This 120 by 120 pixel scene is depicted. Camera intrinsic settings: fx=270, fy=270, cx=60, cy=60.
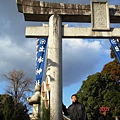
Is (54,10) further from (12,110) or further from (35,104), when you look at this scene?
(12,110)

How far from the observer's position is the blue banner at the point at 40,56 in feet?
39.7

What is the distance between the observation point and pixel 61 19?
1075 centimetres

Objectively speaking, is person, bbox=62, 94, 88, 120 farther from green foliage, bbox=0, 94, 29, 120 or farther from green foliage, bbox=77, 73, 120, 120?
green foliage, bbox=0, 94, 29, 120

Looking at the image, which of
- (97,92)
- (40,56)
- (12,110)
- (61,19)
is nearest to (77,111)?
(61,19)

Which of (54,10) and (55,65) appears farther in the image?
(54,10)

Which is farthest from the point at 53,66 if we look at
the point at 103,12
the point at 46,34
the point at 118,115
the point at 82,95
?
the point at 82,95

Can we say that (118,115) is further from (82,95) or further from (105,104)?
(82,95)

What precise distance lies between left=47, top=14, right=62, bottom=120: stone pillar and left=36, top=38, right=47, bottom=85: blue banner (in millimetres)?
1719

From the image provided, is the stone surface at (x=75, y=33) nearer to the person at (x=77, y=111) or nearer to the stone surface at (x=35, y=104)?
the stone surface at (x=35, y=104)

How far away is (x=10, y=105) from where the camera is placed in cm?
3394

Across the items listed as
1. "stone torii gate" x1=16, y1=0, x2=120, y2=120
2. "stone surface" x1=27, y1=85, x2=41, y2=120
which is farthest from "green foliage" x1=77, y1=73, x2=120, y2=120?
"stone surface" x1=27, y1=85, x2=41, y2=120

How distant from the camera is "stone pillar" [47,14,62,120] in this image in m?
9.63

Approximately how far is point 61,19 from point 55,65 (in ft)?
6.51

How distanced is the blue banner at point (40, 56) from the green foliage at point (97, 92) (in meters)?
20.1
